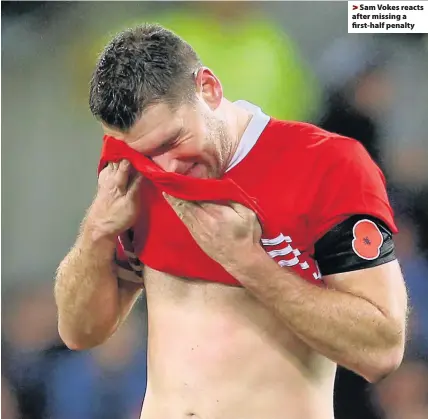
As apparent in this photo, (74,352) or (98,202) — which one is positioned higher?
(98,202)

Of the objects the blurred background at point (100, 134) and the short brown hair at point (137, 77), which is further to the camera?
the blurred background at point (100, 134)

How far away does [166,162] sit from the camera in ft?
2.24

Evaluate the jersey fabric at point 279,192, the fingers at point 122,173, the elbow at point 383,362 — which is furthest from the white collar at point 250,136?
the elbow at point 383,362

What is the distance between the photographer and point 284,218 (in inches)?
26.8

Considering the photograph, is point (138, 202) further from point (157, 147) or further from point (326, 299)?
point (326, 299)

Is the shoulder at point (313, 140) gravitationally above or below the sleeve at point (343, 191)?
above

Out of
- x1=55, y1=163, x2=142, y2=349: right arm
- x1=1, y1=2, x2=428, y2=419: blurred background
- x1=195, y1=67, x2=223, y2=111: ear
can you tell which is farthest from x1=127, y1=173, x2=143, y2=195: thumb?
x1=1, y1=2, x2=428, y2=419: blurred background

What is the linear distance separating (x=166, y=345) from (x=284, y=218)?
0.20m

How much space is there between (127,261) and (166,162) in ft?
0.55

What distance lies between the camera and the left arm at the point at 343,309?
0.64 meters

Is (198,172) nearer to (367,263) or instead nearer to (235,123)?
(235,123)

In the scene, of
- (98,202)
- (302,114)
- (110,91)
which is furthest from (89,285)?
(302,114)

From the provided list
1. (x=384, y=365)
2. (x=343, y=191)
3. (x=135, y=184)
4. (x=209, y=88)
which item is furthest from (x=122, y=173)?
(x=384, y=365)

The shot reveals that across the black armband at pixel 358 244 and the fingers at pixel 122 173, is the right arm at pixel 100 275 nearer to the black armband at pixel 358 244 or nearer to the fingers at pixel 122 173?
the fingers at pixel 122 173
